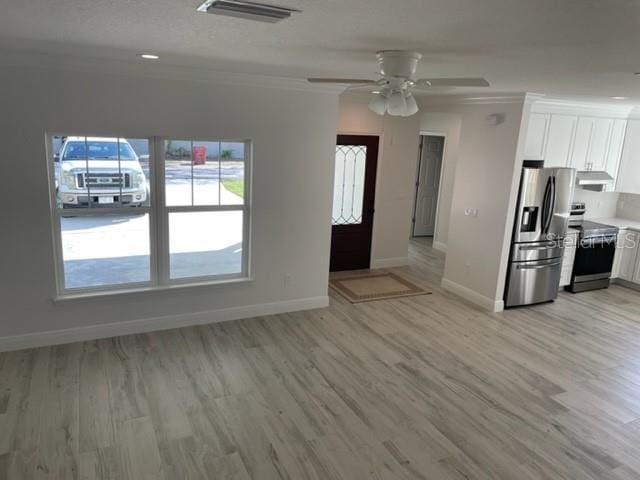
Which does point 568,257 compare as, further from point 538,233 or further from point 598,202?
point 598,202

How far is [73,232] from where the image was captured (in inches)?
170

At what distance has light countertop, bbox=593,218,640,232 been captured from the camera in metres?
6.73

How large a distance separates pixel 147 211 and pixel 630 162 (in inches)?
259

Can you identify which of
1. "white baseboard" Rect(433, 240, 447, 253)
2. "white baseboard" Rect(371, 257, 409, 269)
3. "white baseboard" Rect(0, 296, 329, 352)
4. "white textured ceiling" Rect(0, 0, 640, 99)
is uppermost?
"white textured ceiling" Rect(0, 0, 640, 99)

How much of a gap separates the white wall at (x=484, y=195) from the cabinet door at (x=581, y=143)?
4.27 ft

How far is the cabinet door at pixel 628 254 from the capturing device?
675 centimetres

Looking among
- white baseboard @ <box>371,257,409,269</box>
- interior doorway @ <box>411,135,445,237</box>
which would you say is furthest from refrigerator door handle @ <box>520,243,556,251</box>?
interior doorway @ <box>411,135,445,237</box>

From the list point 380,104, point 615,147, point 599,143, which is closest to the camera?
point 380,104

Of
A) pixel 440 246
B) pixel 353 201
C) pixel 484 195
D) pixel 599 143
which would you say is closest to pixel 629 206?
pixel 599 143

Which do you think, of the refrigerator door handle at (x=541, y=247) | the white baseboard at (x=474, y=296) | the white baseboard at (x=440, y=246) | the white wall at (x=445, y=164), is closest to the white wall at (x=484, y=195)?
the white baseboard at (x=474, y=296)

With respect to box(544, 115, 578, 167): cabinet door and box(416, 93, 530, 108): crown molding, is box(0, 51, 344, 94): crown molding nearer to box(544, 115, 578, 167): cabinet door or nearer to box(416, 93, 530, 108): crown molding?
box(416, 93, 530, 108): crown molding

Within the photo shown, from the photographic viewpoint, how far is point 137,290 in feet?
15.1

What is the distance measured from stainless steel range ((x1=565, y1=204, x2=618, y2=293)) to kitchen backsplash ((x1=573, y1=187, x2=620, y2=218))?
534mm

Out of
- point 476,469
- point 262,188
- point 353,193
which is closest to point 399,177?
point 353,193
